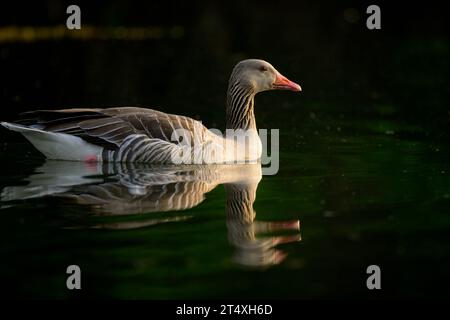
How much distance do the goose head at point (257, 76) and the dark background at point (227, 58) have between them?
138 inches

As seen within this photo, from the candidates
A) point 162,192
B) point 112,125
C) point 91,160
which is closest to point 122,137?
point 112,125

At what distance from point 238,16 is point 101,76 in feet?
63.7

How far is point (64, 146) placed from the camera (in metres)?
12.4

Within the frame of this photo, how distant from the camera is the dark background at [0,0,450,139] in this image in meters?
19.8

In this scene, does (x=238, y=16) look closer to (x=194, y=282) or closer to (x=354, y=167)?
(x=354, y=167)

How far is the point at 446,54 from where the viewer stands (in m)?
29.6

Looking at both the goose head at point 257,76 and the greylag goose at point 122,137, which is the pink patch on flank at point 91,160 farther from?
the goose head at point 257,76

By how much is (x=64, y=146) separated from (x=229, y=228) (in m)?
4.15

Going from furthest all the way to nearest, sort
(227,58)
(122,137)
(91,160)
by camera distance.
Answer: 1. (227,58)
2. (91,160)
3. (122,137)

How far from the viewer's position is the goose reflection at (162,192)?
868 cm

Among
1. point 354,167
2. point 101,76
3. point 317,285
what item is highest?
point 101,76

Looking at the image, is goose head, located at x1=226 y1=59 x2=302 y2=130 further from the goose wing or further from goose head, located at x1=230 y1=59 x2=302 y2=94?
the goose wing

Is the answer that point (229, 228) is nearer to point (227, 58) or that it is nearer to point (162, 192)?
point (162, 192)

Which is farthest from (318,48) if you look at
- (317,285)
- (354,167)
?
(317,285)
